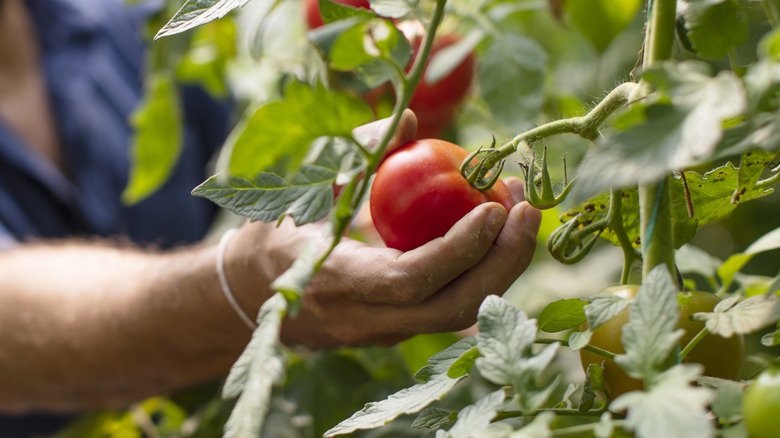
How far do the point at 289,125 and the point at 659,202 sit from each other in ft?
0.61

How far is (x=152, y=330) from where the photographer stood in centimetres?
83

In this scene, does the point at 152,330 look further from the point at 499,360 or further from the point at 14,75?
the point at 14,75

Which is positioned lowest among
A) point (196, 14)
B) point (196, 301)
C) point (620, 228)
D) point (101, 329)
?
point (101, 329)

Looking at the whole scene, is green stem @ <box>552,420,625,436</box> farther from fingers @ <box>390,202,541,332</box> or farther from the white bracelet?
the white bracelet

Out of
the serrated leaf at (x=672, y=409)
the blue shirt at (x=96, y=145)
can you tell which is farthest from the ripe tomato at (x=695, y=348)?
the blue shirt at (x=96, y=145)

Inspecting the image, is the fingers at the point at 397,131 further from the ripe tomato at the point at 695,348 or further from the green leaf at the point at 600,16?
the green leaf at the point at 600,16

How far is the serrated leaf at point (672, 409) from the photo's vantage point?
0.21 metres

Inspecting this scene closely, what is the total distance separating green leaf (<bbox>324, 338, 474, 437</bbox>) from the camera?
0.30m

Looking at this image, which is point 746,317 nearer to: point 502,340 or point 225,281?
point 502,340

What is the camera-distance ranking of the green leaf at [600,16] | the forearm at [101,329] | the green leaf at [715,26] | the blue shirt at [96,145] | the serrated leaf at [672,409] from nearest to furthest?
the serrated leaf at [672,409] < the green leaf at [715,26] < the green leaf at [600,16] < the forearm at [101,329] < the blue shirt at [96,145]

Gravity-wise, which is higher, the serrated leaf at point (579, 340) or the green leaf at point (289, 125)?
the green leaf at point (289, 125)

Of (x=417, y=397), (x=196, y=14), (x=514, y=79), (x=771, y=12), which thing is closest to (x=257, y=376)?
(x=417, y=397)

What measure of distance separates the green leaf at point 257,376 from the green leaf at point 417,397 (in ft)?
0.20

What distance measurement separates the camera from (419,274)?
40cm
